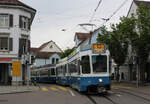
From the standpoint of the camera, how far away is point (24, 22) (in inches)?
1268

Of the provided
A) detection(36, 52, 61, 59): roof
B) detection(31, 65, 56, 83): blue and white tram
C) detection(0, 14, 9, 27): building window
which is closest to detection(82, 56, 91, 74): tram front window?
detection(0, 14, 9, 27): building window

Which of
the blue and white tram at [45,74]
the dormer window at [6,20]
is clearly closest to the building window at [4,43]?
the dormer window at [6,20]

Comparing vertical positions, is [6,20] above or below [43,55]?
above

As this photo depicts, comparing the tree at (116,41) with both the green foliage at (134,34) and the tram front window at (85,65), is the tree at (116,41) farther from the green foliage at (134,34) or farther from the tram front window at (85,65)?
the tram front window at (85,65)

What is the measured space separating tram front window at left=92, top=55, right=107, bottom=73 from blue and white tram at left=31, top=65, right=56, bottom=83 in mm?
18943

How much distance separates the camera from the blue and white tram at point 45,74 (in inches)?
1410

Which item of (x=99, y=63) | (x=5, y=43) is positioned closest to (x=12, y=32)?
(x=5, y=43)

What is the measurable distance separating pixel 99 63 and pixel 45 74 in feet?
81.5

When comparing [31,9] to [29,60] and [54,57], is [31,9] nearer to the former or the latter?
[29,60]

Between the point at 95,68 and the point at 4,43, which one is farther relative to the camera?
the point at 4,43

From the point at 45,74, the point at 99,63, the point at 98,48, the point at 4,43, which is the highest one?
the point at 4,43

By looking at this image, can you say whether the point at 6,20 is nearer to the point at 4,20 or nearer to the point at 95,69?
the point at 4,20

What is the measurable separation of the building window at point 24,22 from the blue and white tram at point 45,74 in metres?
6.54

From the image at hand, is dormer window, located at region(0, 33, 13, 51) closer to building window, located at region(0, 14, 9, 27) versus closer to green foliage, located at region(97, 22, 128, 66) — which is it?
building window, located at region(0, 14, 9, 27)
